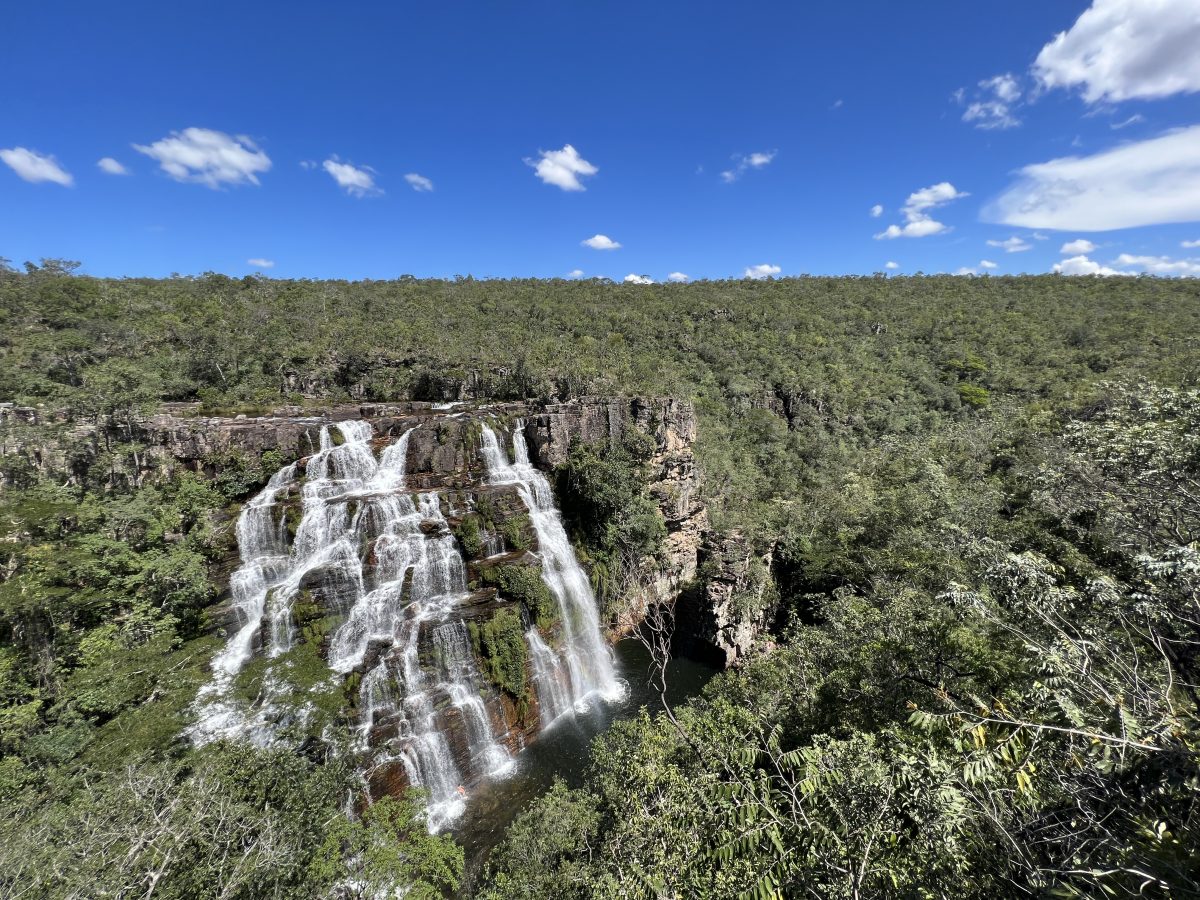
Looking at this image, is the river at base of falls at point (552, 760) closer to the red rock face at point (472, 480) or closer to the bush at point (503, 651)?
the red rock face at point (472, 480)

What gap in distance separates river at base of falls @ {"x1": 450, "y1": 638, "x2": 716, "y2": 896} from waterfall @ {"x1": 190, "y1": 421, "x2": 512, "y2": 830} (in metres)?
0.73

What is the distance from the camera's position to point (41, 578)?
14.5m

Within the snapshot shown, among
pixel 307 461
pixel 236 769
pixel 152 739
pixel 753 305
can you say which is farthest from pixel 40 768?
pixel 753 305

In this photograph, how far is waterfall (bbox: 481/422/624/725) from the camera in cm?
2020

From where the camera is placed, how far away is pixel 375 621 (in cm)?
1806

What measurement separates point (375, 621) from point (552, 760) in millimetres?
8387

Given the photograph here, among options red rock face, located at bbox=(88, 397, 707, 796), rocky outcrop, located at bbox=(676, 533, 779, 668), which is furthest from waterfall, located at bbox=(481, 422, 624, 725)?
rocky outcrop, located at bbox=(676, 533, 779, 668)

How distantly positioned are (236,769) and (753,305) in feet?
237

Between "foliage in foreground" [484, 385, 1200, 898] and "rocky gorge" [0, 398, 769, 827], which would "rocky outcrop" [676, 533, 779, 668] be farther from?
"foliage in foreground" [484, 385, 1200, 898]

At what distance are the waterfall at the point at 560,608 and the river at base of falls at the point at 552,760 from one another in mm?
772

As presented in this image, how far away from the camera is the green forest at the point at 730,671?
5016 millimetres

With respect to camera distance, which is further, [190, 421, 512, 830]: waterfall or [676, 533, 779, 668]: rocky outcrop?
[676, 533, 779, 668]: rocky outcrop

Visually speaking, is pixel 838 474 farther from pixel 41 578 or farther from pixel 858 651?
pixel 41 578

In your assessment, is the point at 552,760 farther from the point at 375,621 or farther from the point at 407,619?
the point at 375,621
